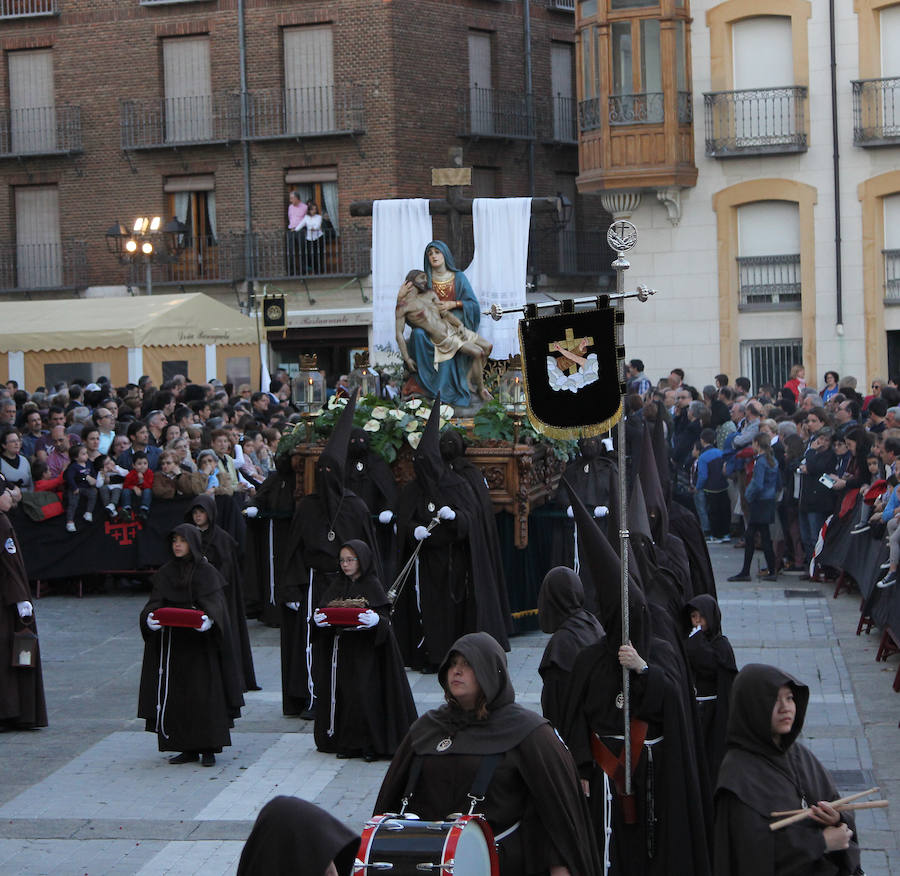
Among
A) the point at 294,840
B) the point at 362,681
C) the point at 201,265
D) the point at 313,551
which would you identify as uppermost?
the point at 201,265

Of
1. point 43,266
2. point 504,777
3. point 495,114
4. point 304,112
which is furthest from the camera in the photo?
point 43,266

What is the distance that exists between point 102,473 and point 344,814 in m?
8.97

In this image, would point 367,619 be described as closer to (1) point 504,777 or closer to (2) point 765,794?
(1) point 504,777

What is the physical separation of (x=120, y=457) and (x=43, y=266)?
20.4 metres

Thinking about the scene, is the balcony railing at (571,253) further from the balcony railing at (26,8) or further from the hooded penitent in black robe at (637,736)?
the hooded penitent in black robe at (637,736)

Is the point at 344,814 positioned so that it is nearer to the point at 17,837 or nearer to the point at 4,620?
the point at 17,837

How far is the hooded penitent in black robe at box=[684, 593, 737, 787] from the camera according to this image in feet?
30.0

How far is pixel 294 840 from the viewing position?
449 centimetres

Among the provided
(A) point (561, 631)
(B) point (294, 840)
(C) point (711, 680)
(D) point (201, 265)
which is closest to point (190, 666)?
(A) point (561, 631)

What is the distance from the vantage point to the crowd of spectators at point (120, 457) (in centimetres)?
1778

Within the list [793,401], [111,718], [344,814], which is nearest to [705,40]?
[793,401]

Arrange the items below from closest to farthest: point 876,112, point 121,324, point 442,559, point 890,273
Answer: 1. point 442,559
2. point 121,324
3. point 876,112
4. point 890,273

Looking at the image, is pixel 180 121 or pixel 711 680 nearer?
pixel 711 680

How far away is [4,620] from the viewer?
40.1 feet
